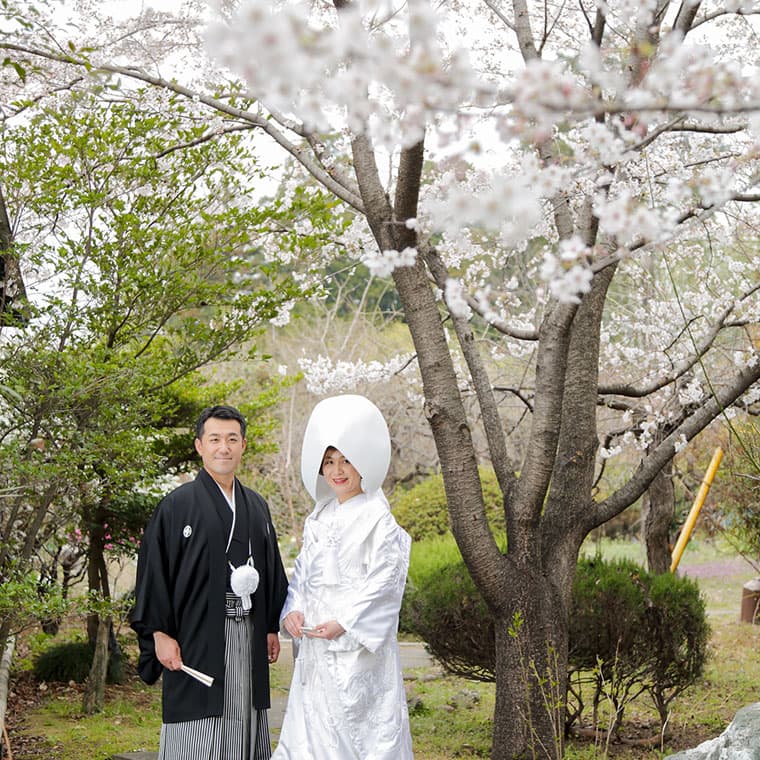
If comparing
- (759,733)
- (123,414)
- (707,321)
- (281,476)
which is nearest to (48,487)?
(123,414)

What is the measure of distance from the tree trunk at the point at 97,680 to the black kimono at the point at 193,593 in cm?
286

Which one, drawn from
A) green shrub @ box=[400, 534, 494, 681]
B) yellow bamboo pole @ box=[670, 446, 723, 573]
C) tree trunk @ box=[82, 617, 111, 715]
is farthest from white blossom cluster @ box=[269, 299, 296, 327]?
yellow bamboo pole @ box=[670, 446, 723, 573]

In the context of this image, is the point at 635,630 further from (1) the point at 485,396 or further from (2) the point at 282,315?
(2) the point at 282,315

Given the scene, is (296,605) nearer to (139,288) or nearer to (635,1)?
(139,288)

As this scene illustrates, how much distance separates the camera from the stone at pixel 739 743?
3072mm

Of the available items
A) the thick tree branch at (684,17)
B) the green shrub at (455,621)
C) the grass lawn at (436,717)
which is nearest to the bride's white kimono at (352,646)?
the grass lawn at (436,717)

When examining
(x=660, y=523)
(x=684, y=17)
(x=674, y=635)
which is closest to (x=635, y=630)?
(x=674, y=635)

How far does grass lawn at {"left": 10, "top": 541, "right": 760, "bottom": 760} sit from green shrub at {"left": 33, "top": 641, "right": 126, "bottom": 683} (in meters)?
0.08

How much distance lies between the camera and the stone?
121 inches

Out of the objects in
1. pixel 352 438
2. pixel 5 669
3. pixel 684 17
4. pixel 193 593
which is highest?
pixel 684 17

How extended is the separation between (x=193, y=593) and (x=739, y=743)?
6.19ft

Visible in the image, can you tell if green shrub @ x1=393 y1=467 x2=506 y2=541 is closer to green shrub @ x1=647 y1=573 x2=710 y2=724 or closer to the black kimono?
green shrub @ x1=647 y1=573 x2=710 y2=724

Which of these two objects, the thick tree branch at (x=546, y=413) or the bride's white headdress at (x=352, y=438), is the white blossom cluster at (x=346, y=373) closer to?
the thick tree branch at (x=546, y=413)

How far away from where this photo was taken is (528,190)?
228 centimetres
